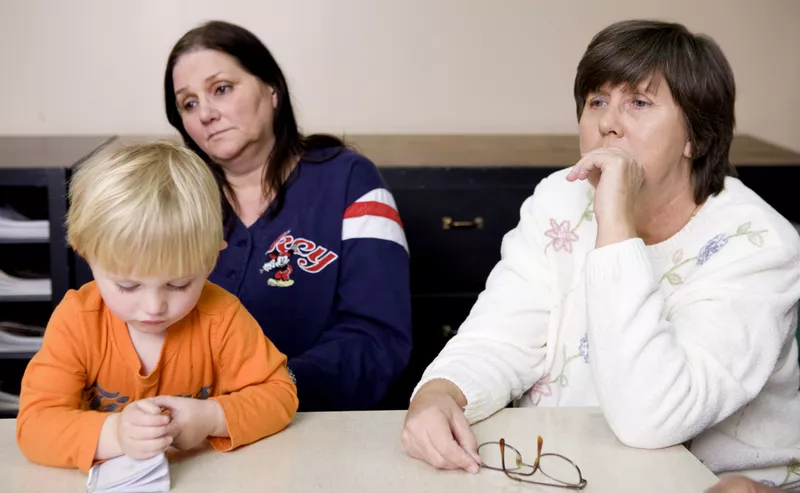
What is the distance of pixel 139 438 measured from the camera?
1.08 meters

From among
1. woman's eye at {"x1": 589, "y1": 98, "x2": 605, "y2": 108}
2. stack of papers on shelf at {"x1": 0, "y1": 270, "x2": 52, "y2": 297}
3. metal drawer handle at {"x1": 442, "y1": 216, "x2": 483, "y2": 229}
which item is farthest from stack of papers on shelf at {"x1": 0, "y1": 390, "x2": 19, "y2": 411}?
woman's eye at {"x1": 589, "y1": 98, "x2": 605, "y2": 108}

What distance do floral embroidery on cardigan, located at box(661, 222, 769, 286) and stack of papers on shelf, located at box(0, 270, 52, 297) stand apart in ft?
5.37

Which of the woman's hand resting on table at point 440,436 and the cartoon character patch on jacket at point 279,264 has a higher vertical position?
the woman's hand resting on table at point 440,436

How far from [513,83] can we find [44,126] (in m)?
1.47

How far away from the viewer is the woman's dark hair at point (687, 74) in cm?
142

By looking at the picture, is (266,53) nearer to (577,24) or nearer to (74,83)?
(74,83)

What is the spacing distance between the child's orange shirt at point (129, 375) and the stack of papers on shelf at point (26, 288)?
1.23 metres

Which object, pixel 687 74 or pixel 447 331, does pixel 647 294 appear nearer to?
pixel 687 74

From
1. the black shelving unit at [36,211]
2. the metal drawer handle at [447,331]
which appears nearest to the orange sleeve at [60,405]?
the black shelving unit at [36,211]

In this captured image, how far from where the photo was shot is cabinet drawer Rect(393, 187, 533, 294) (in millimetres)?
2553

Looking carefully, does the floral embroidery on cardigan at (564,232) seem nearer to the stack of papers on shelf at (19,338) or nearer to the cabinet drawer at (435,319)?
the cabinet drawer at (435,319)

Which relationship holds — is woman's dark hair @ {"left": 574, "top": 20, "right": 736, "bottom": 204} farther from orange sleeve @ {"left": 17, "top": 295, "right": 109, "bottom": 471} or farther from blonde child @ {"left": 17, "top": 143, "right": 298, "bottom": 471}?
orange sleeve @ {"left": 17, "top": 295, "right": 109, "bottom": 471}

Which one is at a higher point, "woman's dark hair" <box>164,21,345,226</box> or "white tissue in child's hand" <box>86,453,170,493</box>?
"woman's dark hair" <box>164,21,345,226</box>

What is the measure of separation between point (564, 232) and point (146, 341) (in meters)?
0.73
